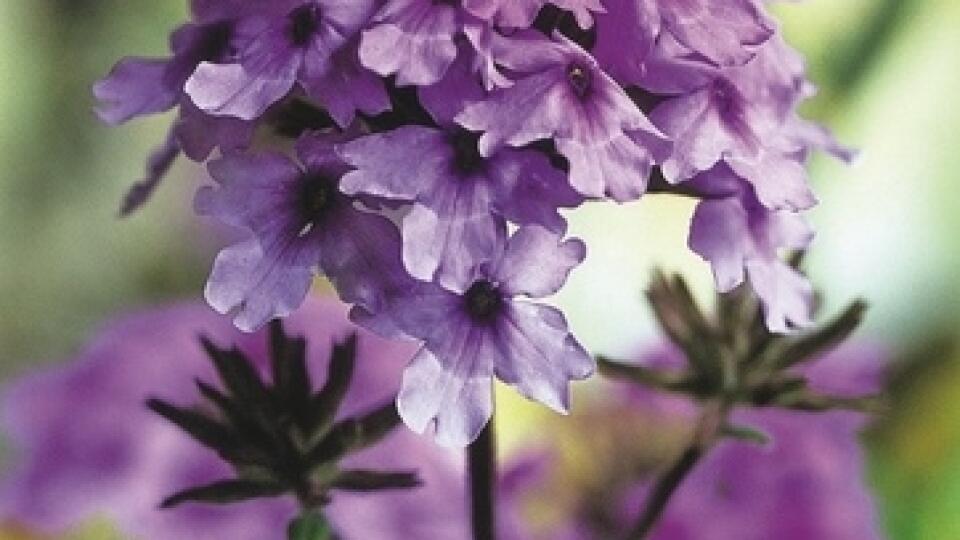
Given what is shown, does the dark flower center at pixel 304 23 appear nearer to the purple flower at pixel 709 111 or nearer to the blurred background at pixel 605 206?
the purple flower at pixel 709 111

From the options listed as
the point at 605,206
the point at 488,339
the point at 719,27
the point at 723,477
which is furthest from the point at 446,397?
the point at 605,206

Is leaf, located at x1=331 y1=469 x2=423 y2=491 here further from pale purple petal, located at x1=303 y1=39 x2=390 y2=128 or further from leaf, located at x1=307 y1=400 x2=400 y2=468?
pale purple petal, located at x1=303 y1=39 x2=390 y2=128

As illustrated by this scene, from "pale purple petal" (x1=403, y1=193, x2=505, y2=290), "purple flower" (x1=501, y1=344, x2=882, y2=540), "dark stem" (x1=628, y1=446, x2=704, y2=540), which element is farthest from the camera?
"purple flower" (x1=501, y1=344, x2=882, y2=540)

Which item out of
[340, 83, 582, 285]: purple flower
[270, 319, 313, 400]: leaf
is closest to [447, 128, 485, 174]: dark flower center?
[340, 83, 582, 285]: purple flower

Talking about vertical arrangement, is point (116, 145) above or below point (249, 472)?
below

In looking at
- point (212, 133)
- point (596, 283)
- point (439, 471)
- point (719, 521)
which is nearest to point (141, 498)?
point (439, 471)

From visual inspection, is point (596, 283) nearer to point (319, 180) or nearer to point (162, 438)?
point (162, 438)

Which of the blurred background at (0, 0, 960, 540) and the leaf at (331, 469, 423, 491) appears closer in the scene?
the leaf at (331, 469, 423, 491)
